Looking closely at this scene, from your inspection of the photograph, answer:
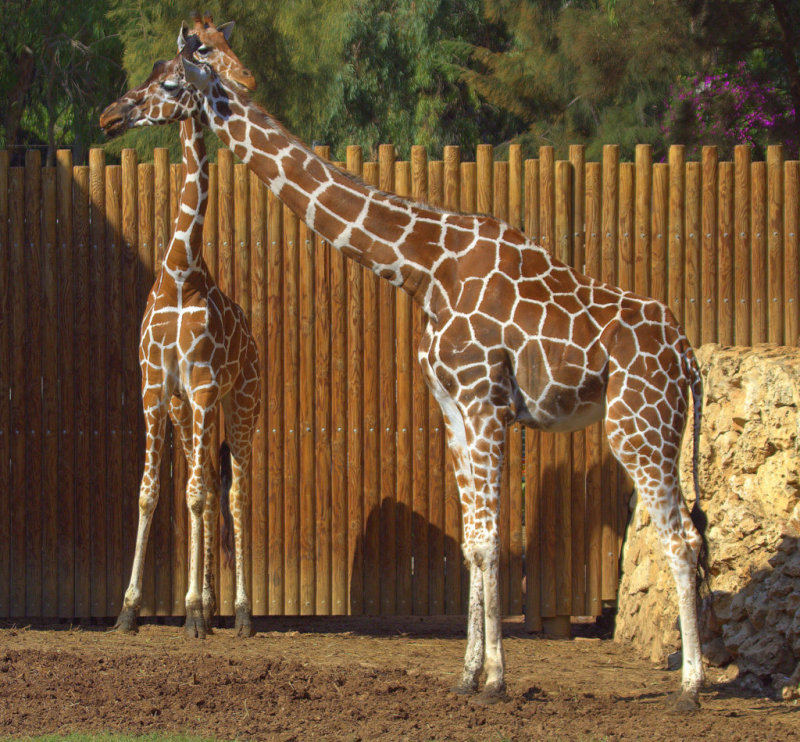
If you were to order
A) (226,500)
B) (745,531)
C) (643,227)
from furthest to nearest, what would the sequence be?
(643,227) < (226,500) < (745,531)

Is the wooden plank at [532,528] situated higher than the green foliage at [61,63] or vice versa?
the green foliage at [61,63]

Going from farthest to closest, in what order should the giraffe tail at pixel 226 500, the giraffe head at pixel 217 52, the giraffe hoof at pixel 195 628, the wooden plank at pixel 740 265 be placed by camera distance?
the wooden plank at pixel 740 265 → the giraffe tail at pixel 226 500 → the giraffe hoof at pixel 195 628 → the giraffe head at pixel 217 52

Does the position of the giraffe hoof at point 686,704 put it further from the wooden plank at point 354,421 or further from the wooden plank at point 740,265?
the wooden plank at point 740,265

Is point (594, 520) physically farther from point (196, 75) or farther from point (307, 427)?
point (196, 75)

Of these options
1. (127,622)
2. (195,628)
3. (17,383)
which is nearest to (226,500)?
(195,628)

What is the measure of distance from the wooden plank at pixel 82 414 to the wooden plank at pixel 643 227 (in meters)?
3.65

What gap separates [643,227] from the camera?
25.1 feet

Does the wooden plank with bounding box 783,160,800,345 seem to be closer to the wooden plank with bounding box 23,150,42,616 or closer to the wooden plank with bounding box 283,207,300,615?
the wooden plank with bounding box 283,207,300,615

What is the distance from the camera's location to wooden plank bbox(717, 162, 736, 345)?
7641 mm

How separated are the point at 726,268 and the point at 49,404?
498 cm

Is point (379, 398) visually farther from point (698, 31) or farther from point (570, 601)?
point (698, 31)

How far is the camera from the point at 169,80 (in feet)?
21.5

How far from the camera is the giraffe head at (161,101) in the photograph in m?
6.48

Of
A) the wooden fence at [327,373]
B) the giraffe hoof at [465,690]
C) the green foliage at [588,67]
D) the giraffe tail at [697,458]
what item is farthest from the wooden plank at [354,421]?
the green foliage at [588,67]
